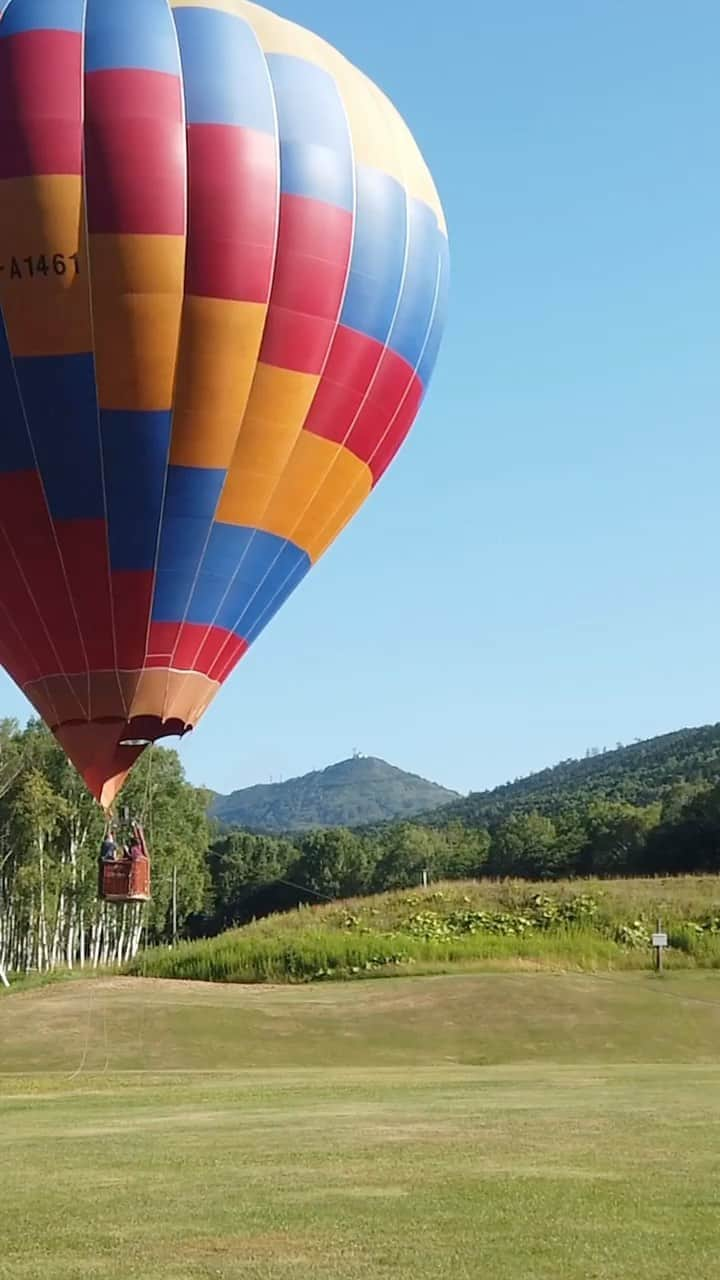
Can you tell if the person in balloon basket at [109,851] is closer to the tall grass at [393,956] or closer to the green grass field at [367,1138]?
the green grass field at [367,1138]

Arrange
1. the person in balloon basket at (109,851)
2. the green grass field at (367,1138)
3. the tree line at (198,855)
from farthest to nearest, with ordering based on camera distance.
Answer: the tree line at (198,855) < the person in balloon basket at (109,851) < the green grass field at (367,1138)

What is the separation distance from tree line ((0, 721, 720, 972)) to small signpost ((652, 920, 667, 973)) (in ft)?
41.4

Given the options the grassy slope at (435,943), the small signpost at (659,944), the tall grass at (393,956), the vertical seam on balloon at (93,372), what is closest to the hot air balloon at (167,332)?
the vertical seam on balloon at (93,372)

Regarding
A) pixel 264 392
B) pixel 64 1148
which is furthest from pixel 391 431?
pixel 64 1148

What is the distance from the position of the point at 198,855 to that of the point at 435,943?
123 feet

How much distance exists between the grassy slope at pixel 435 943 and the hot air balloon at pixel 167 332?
74.2ft

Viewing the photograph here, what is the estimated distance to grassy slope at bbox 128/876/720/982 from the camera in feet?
132

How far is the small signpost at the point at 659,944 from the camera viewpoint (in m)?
36.5

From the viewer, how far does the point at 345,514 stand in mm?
20750

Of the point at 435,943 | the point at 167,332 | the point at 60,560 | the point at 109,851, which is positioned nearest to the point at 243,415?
the point at 167,332

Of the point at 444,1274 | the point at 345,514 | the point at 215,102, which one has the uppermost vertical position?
the point at 215,102

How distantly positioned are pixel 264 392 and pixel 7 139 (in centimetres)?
403

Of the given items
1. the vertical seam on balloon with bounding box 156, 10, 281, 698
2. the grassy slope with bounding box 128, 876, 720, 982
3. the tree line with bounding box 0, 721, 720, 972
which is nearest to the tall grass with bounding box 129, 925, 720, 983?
the grassy slope with bounding box 128, 876, 720, 982

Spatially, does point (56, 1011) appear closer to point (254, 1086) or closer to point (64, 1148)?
point (254, 1086)
